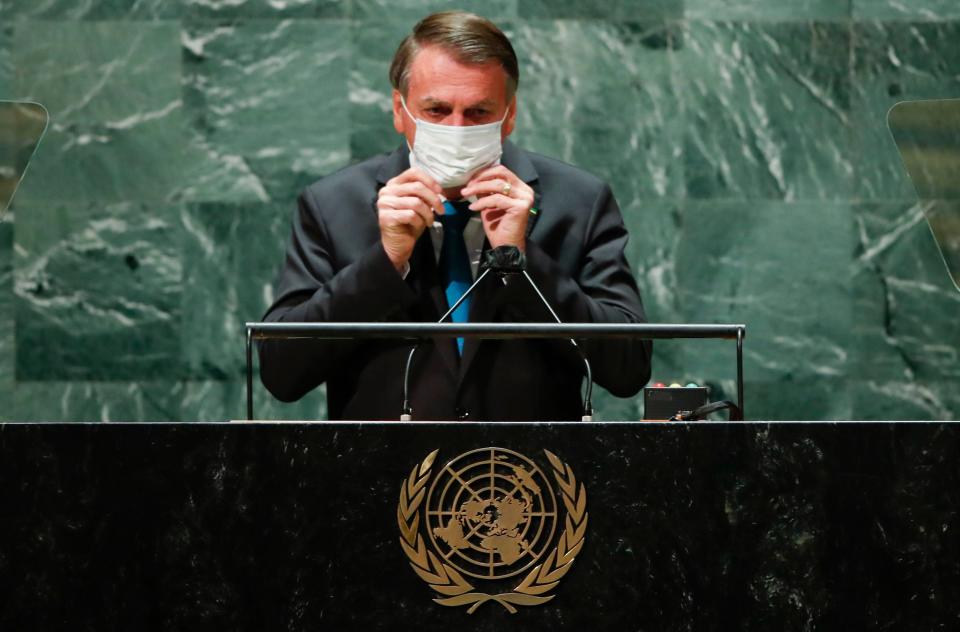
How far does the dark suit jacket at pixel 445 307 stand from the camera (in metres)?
3.11

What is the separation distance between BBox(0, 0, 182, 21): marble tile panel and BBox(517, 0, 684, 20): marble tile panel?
1336 mm

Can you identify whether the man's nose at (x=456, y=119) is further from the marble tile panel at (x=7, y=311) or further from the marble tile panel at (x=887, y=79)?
the marble tile panel at (x=7, y=311)

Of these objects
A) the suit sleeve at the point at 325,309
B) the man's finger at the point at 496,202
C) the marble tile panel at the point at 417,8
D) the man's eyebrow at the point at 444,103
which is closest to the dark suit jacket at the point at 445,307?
the suit sleeve at the point at 325,309

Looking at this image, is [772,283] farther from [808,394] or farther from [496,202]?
[496,202]

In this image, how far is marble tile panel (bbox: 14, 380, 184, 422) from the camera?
515cm

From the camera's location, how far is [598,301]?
328 cm

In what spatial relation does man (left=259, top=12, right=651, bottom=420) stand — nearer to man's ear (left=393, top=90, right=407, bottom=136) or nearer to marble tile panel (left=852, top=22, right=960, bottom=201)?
man's ear (left=393, top=90, right=407, bottom=136)
